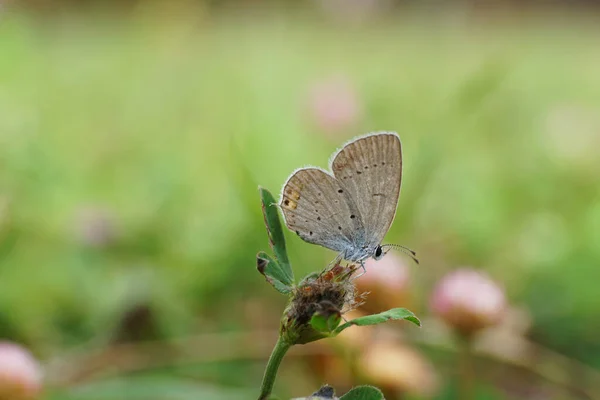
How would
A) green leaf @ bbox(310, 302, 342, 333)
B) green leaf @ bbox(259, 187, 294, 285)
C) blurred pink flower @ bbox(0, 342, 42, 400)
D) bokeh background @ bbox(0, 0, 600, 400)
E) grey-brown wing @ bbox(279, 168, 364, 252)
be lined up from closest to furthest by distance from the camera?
green leaf @ bbox(310, 302, 342, 333)
green leaf @ bbox(259, 187, 294, 285)
grey-brown wing @ bbox(279, 168, 364, 252)
blurred pink flower @ bbox(0, 342, 42, 400)
bokeh background @ bbox(0, 0, 600, 400)

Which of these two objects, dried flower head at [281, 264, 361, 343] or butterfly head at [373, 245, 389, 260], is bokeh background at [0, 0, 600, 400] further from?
dried flower head at [281, 264, 361, 343]

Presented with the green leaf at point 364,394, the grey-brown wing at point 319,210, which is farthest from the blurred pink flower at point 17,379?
the green leaf at point 364,394

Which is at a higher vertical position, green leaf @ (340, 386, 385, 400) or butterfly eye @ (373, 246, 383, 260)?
butterfly eye @ (373, 246, 383, 260)

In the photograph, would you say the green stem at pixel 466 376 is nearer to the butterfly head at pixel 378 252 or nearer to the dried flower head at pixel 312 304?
the butterfly head at pixel 378 252

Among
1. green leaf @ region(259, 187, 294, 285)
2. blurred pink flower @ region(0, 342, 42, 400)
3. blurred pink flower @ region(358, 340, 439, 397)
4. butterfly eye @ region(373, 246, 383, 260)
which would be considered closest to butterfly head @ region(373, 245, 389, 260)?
butterfly eye @ region(373, 246, 383, 260)

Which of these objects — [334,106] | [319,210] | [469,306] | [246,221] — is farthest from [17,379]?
[334,106]
